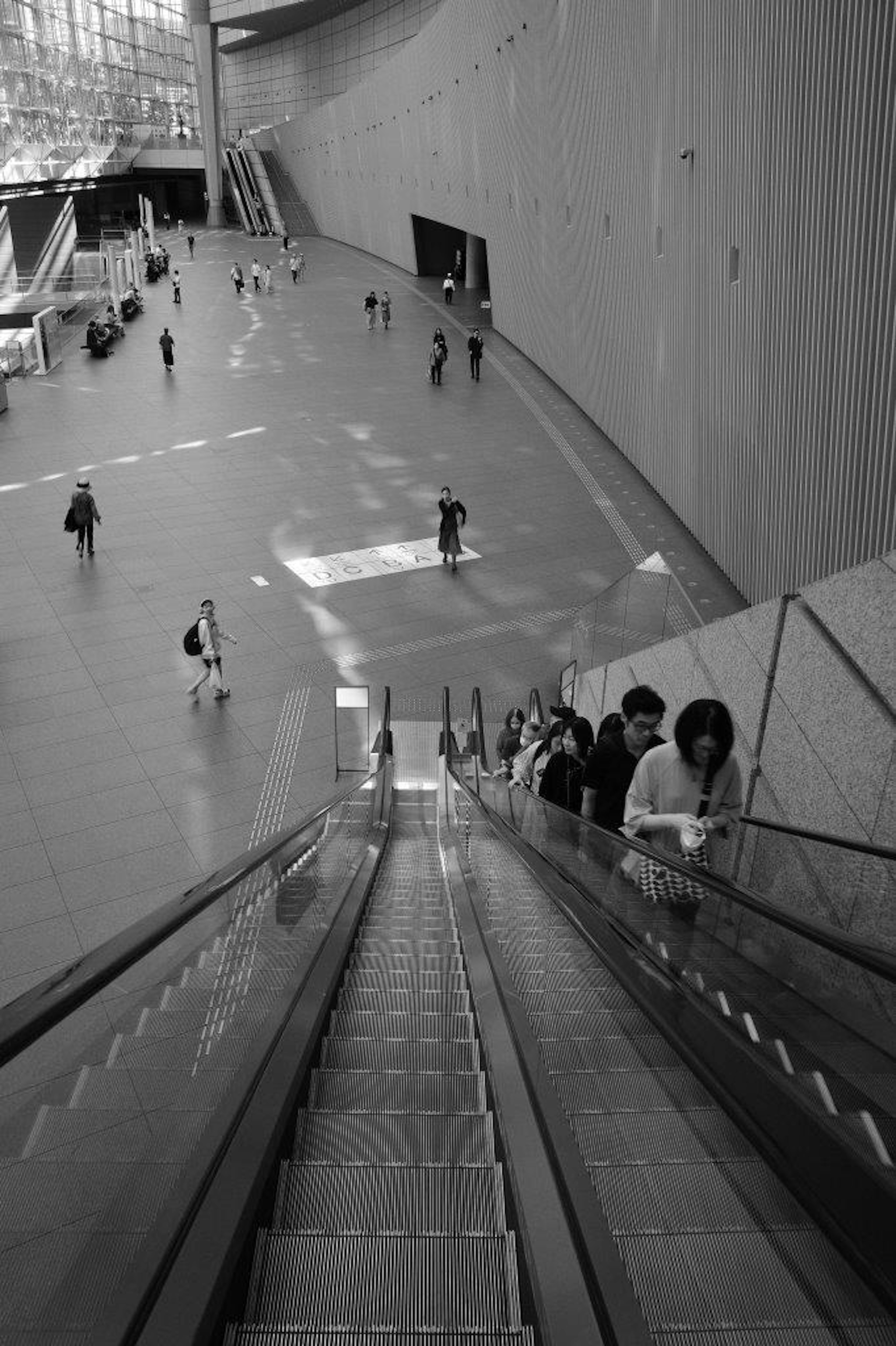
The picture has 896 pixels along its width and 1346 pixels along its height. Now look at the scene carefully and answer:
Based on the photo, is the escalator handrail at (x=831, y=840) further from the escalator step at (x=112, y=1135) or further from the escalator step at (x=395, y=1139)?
the escalator step at (x=112, y=1135)

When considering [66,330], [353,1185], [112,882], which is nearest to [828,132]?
[112,882]

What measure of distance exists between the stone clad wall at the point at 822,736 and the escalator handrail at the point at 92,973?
181 centimetres

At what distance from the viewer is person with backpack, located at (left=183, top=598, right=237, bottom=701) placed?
1044cm

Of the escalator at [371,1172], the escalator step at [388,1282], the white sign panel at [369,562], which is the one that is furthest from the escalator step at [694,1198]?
the white sign panel at [369,562]

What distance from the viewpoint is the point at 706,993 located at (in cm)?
282

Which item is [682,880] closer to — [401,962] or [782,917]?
[782,917]

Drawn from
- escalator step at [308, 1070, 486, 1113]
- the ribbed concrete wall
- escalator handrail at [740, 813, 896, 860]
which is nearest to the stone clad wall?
escalator handrail at [740, 813, 896, 860]

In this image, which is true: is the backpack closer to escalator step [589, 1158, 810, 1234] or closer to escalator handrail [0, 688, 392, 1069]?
escalator handrail [0, 688, 392, 1069]

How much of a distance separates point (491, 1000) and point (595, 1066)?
0.57 m

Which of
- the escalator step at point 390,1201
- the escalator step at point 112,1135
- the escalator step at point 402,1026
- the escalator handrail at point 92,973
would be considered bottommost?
the escalator step at point 402,1026

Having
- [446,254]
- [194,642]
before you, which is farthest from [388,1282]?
[446,254]

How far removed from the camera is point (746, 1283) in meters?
1.77

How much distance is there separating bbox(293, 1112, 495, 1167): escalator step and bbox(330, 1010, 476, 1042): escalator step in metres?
0.75

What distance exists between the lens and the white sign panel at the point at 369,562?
1388 centimetres
